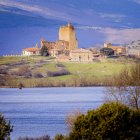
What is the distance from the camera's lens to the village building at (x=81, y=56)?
159 meters

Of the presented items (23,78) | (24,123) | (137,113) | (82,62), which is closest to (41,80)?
(23,78)

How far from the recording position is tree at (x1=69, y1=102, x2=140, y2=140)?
72.9ft

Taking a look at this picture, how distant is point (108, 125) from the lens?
878 inches

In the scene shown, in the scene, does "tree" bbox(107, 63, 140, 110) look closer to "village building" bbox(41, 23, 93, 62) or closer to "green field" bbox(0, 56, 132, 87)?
"green field" bbox(0, 56, 132, 87)

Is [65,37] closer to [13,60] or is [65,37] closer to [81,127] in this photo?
[13,60]

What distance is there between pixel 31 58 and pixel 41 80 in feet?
68.8

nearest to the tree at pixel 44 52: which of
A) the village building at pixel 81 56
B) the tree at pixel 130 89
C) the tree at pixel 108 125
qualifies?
the village building at pixel 81 56

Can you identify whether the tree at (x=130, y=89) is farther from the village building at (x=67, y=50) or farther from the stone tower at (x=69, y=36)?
the stone tower at (x=69, y=36)

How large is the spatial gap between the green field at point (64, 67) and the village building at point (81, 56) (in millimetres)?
5519

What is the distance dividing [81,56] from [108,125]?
460 feet

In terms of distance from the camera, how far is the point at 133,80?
115 feet

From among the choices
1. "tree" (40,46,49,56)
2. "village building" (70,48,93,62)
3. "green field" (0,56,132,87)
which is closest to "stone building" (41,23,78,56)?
"tree" (40,46,49,56)

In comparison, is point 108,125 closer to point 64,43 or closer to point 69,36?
point 64,43

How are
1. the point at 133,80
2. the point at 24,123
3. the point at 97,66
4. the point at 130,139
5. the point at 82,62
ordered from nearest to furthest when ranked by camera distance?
the point at 130,139 < the point at 133,80 < the point at 24,123 < the point at 97,66 < the point at 82,62
